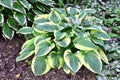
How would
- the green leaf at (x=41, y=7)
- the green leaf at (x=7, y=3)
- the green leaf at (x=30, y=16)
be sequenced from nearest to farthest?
1. the green leaf at (x=7, y=3)
2. the green leaf at (x=30, y=16)
3. the green leaf at (x=41, y=7)

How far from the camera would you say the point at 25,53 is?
328 centimetres

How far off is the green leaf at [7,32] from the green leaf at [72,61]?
887 millimetres

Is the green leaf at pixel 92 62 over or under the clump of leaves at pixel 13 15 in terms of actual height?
under

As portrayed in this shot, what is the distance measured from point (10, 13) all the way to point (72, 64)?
122 cm

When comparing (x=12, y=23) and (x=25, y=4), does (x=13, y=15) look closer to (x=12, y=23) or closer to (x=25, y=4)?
(x=12, y=23)

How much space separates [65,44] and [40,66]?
0.35m

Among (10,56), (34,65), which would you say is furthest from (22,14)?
(34,65)

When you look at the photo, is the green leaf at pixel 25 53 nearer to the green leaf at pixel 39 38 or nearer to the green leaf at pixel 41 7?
the green leaf at pixel 39 38

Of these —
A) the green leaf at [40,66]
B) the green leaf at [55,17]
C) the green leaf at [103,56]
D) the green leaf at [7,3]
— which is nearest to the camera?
the green leaf at [40,66]

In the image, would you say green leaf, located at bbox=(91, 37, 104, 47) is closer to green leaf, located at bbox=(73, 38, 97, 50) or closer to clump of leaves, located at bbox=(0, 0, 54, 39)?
green leaf, located at bbox=(73, 38, 97, 50)

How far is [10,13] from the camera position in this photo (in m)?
Answer: 3.75

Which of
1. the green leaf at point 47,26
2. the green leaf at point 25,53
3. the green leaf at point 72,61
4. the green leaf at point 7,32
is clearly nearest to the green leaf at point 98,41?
the green leaf at point 72,61

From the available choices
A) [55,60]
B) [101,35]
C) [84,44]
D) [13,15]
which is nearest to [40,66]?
[55,60]

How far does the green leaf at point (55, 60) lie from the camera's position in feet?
10.2
